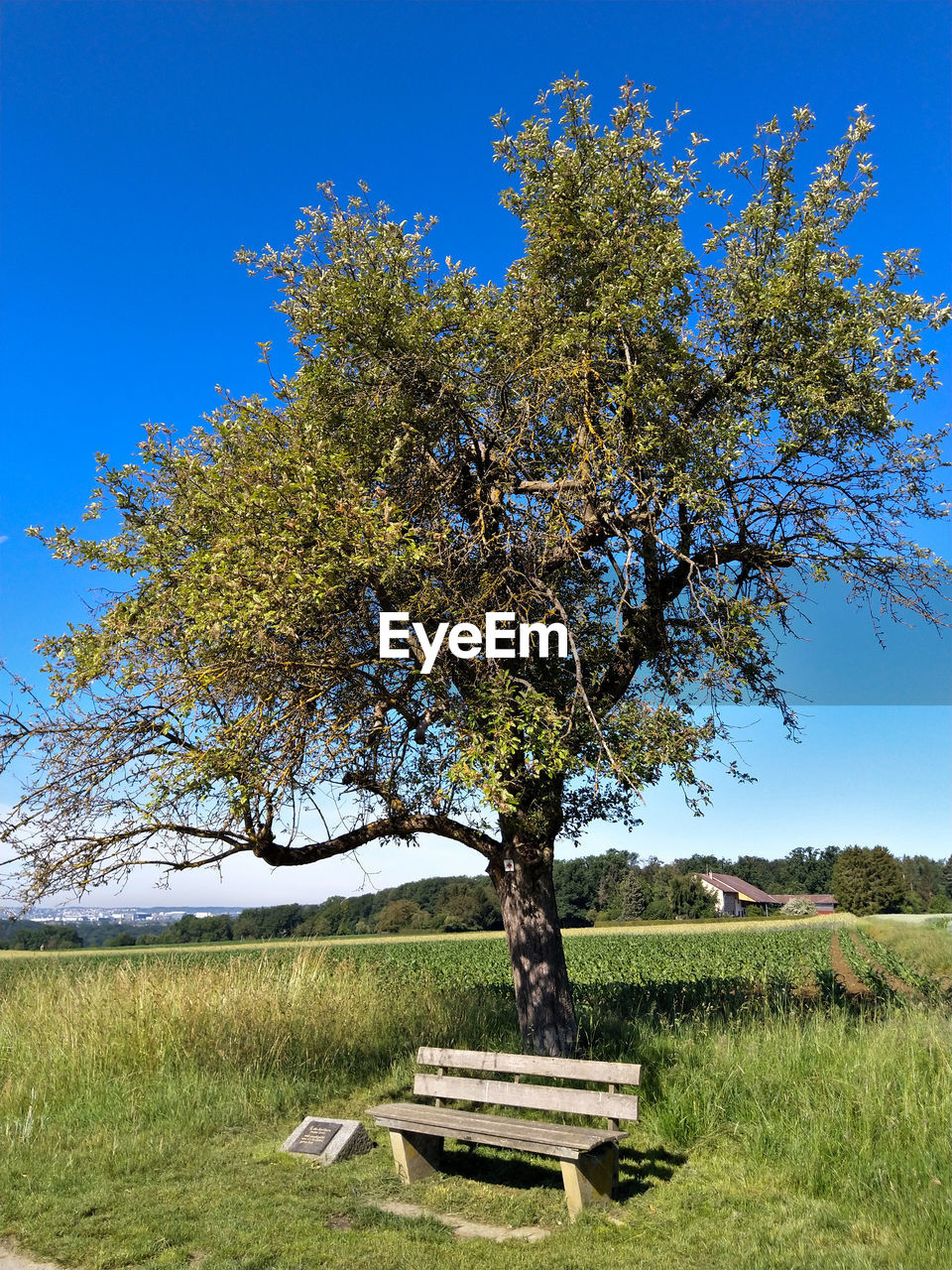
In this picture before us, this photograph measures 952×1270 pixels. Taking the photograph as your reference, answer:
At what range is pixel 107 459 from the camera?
10773mm

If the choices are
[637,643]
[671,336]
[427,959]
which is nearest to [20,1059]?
[637,643]

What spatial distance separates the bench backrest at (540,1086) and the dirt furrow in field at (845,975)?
15.5 m

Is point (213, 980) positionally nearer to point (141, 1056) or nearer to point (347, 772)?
point (141, 1056)

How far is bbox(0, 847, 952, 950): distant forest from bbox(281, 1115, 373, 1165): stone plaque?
53.1 metres

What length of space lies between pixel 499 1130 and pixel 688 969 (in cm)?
2086

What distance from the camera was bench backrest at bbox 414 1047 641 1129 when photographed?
20.2 feet

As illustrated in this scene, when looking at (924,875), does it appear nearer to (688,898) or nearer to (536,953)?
(688,898)

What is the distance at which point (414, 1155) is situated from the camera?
7.03 metres

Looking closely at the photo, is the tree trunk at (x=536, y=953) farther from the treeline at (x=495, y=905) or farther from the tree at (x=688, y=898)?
the tree at (x=688, y=898)

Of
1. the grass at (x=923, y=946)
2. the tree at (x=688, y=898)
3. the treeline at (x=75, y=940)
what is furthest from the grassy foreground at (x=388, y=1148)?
the tree at (x=688, y=898)

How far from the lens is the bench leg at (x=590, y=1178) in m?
5.94

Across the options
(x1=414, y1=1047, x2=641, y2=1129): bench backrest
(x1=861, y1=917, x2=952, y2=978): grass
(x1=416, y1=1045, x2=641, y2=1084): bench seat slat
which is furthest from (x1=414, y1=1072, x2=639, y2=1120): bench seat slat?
(x1=861, y1=917, x2=952, y2=978): grass

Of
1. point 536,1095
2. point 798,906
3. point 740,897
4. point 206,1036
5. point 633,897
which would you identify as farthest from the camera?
point 740,897

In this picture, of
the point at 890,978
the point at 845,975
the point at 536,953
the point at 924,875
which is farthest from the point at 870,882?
the point at 536,953
